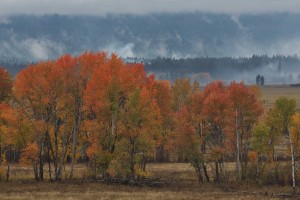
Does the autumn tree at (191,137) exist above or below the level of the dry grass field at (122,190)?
above

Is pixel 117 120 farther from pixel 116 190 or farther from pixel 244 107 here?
pixel 244 107

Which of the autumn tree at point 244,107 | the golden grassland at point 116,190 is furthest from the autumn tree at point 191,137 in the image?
the autumn tree at point 244,107

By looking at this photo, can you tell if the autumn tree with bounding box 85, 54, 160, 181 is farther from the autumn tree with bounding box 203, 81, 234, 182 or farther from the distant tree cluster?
the autumn tree with bounding box 203, 81, 234, 182

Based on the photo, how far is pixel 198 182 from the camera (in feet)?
207

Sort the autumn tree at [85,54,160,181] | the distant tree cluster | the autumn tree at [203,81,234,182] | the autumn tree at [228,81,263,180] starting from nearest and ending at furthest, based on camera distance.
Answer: the autumn tree at [85,54,160,181] → the distant tree cluster → the autumn tree at [203,81,234,182] → the autumn tree at [228,81,263,180]

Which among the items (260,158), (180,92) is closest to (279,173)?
(260,158)

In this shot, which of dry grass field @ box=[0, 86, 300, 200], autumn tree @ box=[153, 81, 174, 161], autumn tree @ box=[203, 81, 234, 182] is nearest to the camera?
dry grass field @ box=[0, 86, 300, 200]

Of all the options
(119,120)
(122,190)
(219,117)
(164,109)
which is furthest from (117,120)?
(164,109)

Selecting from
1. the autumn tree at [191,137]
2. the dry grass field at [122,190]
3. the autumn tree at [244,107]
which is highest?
the autumn tree at [244,107]

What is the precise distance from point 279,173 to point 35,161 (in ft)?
103

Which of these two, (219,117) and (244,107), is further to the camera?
(244,107)

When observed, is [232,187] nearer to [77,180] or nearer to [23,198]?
[77,180]

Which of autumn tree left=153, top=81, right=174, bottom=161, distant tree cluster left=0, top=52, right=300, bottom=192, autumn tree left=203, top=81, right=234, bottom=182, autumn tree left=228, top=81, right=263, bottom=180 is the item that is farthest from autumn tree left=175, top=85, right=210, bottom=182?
autumn tree left=228, top=81, right=263, bottom=180

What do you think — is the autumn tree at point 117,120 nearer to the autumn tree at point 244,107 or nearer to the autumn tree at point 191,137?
the autumn tree at point 191,137
